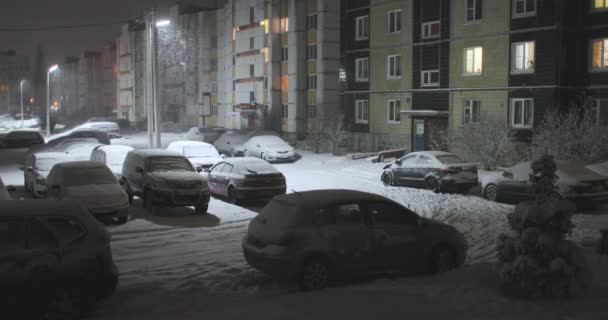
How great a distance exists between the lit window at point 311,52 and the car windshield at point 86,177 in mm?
34251

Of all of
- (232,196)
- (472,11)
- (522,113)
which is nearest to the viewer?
(232,196)

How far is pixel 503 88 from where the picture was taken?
33.4 meters

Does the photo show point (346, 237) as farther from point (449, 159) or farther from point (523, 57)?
point (523, 57)

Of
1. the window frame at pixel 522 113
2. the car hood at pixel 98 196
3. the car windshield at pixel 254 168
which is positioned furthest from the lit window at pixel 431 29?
the car hood at pixel 98 196

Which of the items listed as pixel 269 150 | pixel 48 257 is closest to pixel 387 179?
pixel 269 150

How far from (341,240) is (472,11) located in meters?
27.8

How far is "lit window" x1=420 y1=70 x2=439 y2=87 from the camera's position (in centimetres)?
3756

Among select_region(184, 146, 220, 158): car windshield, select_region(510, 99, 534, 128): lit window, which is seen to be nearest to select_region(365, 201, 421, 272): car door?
select_region(184, 146, 220, 158): car windshield

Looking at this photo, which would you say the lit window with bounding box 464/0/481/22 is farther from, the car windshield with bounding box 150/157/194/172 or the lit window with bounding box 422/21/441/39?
the car windshield with bounding box 150/157/194/172

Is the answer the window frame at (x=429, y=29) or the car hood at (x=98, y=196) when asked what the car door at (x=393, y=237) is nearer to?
the car hood at (x=98, y=196)

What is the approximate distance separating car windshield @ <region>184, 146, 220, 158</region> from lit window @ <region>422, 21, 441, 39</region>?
645 inches

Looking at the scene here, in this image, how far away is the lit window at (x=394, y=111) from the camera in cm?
3997

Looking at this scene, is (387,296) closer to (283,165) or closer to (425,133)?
(283,165)

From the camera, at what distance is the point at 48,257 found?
8.18 m
